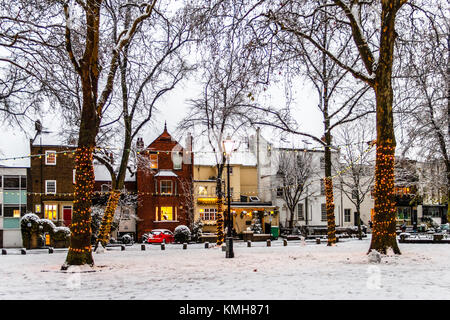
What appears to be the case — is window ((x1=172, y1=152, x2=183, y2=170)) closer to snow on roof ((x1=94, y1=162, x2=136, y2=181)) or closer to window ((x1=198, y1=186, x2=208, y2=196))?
A: window ((x1=198, y1=186, x2=208, y2=196))

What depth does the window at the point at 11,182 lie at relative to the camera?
2000 inches

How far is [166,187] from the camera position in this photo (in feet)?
182

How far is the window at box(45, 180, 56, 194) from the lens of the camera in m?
51.8

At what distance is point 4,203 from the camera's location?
50.9 m

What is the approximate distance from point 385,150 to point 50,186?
43679mm

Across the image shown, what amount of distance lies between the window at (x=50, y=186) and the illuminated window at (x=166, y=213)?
39.7 ft

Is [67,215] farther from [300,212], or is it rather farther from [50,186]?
[300,212]

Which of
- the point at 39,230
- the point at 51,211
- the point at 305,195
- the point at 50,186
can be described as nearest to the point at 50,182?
the point at 50,186

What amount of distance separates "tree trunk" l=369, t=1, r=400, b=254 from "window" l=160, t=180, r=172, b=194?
41.1 metres

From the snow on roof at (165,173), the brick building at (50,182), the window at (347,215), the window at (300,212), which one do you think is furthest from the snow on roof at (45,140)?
the window at (347,215)

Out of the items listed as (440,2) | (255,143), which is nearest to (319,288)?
(440,2)

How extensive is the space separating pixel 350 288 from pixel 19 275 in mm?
9423

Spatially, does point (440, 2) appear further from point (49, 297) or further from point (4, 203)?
point (4, 203)

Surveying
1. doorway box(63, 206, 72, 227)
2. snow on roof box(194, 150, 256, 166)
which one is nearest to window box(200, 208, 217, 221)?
snow on roof box(194, 150, 256, 166)
